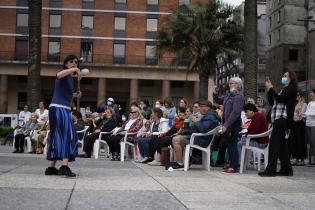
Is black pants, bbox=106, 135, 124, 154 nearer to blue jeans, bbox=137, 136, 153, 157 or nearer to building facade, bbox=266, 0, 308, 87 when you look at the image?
blue jeans, bbox=137, 136, 153, 157

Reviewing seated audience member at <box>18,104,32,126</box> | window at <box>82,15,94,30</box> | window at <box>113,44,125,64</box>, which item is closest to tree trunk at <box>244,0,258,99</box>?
seated audience member at <box>18,104,32,126</box>

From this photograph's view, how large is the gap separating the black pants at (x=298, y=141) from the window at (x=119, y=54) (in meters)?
42.4

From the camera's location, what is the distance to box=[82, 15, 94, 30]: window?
56656 mm

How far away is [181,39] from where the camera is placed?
3450cm

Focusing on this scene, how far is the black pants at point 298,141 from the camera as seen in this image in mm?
13766

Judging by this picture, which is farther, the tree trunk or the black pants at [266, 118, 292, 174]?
the tree trunk

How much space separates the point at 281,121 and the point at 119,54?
4706cm

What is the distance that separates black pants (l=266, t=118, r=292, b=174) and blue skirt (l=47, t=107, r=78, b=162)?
3562mm

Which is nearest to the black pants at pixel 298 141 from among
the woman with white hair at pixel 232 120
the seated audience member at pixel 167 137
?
the seated audience member at pixel 167 137

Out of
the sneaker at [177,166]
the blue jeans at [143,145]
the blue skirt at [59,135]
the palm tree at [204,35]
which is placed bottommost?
the sneaker at [177,166]

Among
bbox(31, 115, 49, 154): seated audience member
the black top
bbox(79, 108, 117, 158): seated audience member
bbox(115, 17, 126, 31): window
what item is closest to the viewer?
the black top

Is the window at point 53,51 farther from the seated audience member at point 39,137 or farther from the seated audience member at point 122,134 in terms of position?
the seated audience member at point 122,134

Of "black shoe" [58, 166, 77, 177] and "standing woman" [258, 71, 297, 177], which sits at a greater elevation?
"standing woman" [258, 71, 297, 177]

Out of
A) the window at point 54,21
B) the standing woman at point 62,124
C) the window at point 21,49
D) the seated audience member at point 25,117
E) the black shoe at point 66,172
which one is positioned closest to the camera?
the black shoe at point 66,172
